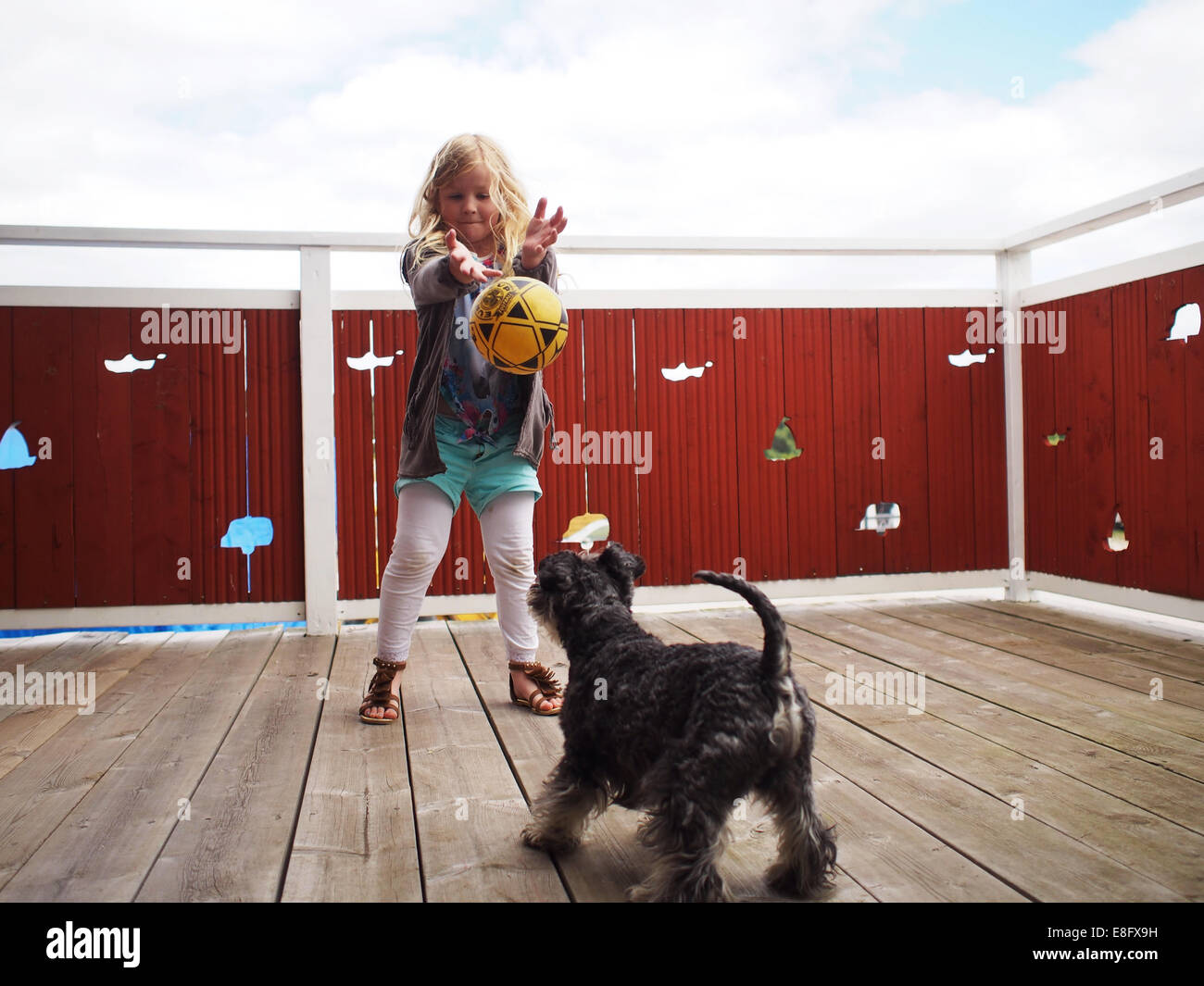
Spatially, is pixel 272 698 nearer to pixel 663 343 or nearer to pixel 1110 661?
pixel 663 343

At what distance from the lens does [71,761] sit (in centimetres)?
258

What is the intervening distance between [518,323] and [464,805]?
1229 mm

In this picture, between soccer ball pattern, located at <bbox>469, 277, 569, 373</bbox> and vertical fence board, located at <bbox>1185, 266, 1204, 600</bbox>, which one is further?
vertical fence board, located at <bbox>1185, 266, 1204, 600</bbox>

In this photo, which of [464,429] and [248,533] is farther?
[248,533]

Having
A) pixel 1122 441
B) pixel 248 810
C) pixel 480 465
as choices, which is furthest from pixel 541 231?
pixel 1122 441

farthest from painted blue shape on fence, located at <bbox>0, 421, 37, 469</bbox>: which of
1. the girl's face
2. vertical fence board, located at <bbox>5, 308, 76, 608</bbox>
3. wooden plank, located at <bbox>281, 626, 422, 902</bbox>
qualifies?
the girl's face

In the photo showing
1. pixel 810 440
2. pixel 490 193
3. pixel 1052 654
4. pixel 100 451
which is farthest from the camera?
pixel 810 440

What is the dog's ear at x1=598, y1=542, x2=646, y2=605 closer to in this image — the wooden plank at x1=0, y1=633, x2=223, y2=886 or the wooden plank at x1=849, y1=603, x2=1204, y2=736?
the wooden plank at x1=0, y1=633, x2=223, y2=886

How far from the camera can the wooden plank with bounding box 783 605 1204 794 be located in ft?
7.57

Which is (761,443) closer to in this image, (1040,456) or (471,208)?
(1040,456)

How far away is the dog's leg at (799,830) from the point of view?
169cm

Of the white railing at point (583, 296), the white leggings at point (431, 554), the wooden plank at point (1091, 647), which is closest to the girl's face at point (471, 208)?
the white leggings at point (431, 554)

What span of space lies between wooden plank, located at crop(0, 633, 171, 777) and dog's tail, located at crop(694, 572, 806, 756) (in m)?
2.11
